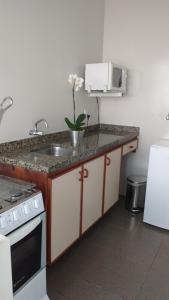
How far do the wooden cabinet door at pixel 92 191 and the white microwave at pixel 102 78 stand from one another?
898 millimetres

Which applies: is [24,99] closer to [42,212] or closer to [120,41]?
[42,212]

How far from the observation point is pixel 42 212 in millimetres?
1527

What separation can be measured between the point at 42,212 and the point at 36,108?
1.10 meters

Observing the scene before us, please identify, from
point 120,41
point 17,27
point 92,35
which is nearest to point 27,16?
point 17,27

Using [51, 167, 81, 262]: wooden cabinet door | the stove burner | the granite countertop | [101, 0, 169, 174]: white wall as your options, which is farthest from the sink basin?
[101, 0, 169, 174]: white wall

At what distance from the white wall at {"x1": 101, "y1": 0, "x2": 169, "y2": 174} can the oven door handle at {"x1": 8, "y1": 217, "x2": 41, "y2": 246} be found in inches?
84.2

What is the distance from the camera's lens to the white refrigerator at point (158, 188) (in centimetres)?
262

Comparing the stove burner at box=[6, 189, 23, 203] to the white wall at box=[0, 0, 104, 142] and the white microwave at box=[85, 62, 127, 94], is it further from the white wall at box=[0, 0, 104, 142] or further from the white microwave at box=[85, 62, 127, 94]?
the white microwave at box=[85, 62, 127, 94]

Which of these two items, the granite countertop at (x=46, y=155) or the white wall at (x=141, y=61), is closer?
the granite countertop at (x=46, y=155)

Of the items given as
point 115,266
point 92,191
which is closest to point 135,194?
point 92,191

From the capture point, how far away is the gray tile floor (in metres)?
1.83

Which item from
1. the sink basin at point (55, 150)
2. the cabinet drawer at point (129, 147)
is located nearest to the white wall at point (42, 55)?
the sink basin at point (55, 150)

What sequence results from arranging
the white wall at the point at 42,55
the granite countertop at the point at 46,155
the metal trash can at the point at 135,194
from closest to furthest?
1. the granite countertop at the point at 46,155
2. the white wall at the point at 42,55
3. the metal trash can at the point at 135,194

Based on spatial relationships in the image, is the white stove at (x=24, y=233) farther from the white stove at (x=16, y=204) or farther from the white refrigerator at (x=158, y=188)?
the white refrigerator at (x=158, y=188)
